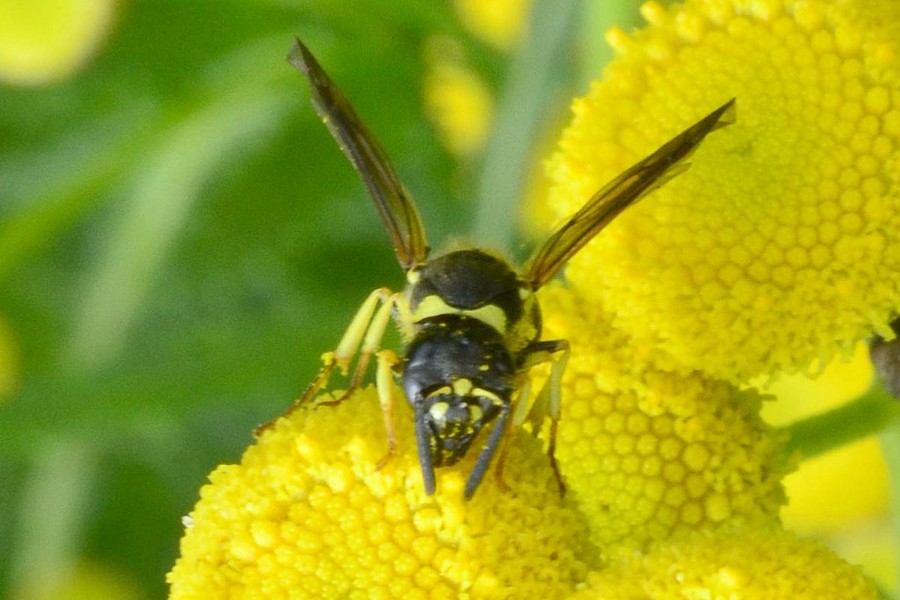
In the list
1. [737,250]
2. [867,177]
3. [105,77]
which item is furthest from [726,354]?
[105,77]

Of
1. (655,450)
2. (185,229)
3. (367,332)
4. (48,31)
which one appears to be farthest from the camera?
(185,229)

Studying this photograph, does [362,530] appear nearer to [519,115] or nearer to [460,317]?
[460,317]

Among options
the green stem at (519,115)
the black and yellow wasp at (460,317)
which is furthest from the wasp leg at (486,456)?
the green stem at (519,115)

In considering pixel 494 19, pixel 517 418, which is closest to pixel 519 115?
pixel 494 19

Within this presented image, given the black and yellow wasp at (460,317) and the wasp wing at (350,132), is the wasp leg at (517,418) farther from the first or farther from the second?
the wasp wing at (350,132)

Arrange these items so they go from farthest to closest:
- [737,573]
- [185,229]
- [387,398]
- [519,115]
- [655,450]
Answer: [185,229]
[519,115]
[655,450]
[387,398]
[737,573]

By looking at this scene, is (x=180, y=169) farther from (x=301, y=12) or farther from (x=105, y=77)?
(x=301, y=12)
